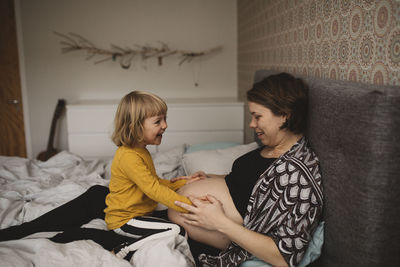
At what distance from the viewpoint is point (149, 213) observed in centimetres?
158

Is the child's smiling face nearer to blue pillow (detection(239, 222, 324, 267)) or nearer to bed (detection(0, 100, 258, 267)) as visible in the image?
bed (detection(0, 100, 258, 267))

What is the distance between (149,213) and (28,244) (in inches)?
19.6

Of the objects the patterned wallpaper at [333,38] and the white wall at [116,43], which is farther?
the white wall at [116,43]

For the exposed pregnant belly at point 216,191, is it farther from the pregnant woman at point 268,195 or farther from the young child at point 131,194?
the young child at point 131,194

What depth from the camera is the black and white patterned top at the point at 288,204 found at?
43.9 inches

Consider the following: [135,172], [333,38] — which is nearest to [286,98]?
[333,38]

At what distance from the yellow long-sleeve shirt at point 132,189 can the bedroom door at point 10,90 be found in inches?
107

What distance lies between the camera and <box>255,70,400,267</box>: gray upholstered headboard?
0.88 m

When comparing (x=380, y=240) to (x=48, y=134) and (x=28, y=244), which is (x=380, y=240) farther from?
(x=48, y=134)

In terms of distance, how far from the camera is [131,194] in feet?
4.96

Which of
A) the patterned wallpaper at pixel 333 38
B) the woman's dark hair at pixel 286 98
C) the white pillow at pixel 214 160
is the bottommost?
the white pillow at pixel 214 160

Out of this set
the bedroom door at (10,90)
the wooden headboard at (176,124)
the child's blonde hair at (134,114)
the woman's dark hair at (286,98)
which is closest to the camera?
the woman's dark hair at (286,98)

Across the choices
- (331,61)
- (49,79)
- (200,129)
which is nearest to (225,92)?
(200,129)

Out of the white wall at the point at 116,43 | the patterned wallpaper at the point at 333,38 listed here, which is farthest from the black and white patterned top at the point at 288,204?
the white wall at the point at 116,43
